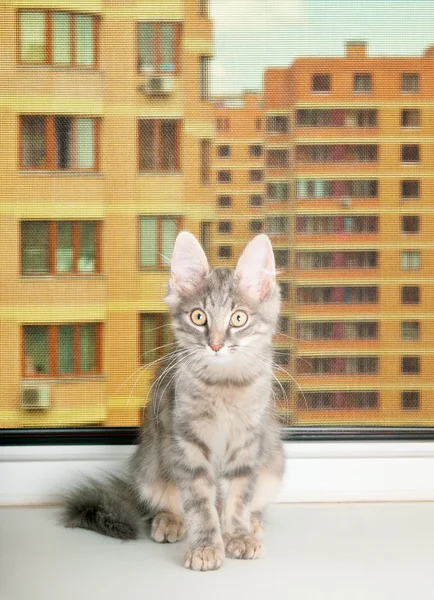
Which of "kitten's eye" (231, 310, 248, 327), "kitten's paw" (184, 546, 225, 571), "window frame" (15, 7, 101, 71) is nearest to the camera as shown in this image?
"kitten's paw" (184, 546, 225, 571)

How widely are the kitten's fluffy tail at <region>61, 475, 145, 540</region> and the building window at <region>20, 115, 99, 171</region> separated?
0.75 meters

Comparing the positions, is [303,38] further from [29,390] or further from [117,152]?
[29,390]

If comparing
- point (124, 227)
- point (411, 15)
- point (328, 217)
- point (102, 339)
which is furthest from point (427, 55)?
point (102, 339)

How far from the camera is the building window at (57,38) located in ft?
5.86

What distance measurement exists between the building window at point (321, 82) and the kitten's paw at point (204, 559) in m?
1.08

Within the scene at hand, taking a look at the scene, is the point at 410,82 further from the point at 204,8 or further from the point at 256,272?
the point at 256,272

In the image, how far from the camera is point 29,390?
185 cm

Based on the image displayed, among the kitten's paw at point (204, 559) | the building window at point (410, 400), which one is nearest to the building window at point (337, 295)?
the building window at point (410, 400)

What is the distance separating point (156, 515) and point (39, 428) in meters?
0.40

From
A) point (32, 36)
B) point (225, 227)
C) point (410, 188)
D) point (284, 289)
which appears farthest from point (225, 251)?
point (32, 36)

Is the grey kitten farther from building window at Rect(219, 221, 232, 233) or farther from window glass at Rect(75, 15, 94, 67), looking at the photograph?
window glass at Rect(75, 15, 94, 67)

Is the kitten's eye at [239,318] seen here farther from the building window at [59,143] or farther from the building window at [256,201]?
the building window at [59,143]

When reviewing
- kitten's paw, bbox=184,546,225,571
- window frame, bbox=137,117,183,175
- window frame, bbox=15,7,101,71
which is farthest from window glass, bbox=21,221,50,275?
kitten's paw, bbox=184,546,225,571

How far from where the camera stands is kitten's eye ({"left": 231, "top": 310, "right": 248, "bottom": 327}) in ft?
4.89
